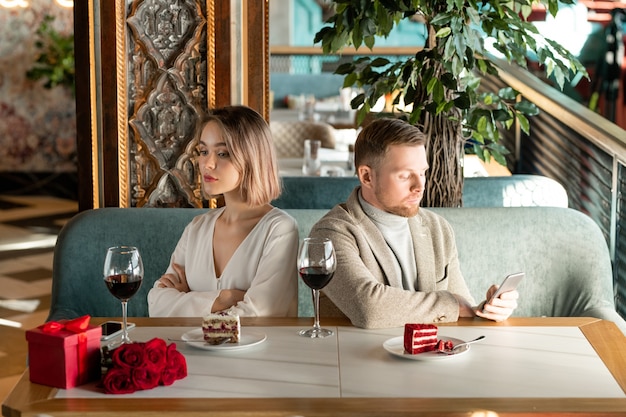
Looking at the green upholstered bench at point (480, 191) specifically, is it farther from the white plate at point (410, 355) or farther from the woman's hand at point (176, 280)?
the white plate at point (410, 355)

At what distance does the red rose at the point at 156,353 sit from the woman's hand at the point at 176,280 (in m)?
0.94

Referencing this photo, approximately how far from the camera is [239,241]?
2.90 meters

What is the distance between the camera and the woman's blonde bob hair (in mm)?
2809

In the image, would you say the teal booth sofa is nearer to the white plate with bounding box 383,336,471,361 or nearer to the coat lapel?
the coat lapel

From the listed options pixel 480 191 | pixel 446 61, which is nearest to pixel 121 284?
pixel 446 61

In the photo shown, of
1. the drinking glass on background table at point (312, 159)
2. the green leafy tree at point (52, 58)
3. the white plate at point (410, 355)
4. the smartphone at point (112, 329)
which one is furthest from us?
the green leafy tree at point (52, 58)

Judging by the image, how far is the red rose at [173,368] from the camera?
196 centimetres

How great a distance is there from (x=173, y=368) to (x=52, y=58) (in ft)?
26.3

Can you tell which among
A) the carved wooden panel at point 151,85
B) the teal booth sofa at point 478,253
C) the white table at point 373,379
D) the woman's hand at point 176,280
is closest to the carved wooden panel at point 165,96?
the carved wooden panel at point 151,85

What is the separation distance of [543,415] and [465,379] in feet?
0.75

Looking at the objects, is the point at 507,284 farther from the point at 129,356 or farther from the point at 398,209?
the point at 129,356

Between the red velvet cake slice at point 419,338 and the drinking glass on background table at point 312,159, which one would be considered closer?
the red velvet cake slice at point 419,338

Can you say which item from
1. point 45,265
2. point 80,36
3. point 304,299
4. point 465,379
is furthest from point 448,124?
point 45,265

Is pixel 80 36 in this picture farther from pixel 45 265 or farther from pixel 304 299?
pixel 45 265
